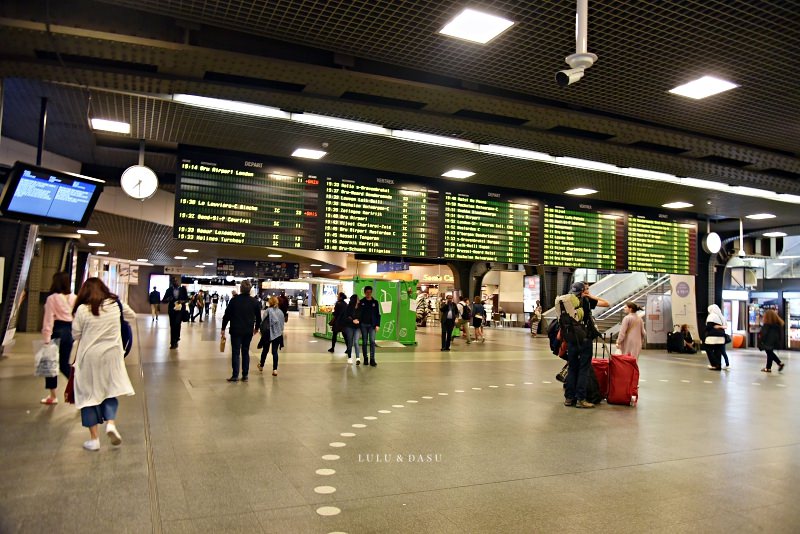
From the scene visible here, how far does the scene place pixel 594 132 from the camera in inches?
301

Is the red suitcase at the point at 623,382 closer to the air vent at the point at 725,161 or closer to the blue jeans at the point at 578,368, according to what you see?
the blue jeans at the point at 578,368

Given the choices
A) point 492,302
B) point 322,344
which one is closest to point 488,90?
point 322,344

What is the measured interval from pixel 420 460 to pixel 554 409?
3142 mm

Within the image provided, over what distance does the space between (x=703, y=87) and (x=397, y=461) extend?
5025mm

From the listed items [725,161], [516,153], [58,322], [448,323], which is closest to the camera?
[58,322]

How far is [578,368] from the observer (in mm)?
7688

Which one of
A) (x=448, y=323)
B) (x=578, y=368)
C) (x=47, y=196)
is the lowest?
(x=578, y=368)

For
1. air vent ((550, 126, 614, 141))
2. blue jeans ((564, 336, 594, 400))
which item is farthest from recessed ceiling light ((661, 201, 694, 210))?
blue jeans ((564, 336, 594, 400))

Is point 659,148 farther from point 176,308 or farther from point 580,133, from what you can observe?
point 176,308

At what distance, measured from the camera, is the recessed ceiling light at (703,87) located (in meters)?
5.92

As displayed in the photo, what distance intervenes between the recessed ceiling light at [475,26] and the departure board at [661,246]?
8.43m

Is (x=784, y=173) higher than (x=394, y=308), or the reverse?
(x=784, y=173)

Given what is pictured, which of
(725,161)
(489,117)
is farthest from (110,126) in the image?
(725,161)

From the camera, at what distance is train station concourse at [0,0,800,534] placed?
4.01 metres
